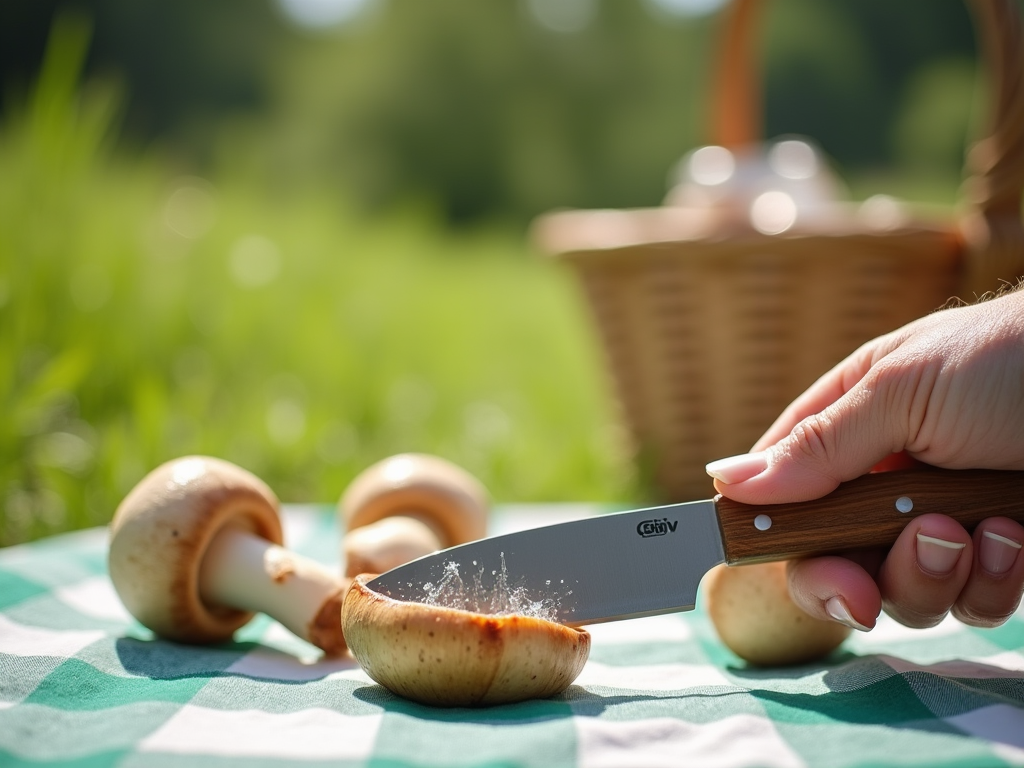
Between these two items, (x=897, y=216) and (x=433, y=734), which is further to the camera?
(x=897, y=216)

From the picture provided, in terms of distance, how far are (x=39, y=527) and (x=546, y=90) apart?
670 inches

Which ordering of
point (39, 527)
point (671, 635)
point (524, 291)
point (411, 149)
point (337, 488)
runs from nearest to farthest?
point (671, 635), point (39, 527), point (337, 488), point (524, 291), point (411, 149)

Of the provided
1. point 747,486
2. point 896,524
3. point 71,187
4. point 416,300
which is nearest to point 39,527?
point 71,187

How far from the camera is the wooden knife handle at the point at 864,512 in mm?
1177

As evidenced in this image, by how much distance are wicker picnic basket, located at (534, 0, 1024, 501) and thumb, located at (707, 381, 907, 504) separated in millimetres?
1094

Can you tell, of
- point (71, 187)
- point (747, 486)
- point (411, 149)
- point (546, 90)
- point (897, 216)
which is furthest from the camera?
point (546, 90)

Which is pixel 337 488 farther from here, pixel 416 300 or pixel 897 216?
pixel 416 300

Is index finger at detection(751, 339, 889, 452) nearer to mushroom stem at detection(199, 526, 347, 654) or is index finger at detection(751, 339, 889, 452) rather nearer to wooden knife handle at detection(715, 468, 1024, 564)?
wooden knife handle at detection(715, 468, 1024, 564)

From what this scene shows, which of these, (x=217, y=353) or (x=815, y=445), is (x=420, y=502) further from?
(x=217, y=353)

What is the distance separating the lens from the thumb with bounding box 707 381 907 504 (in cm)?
116

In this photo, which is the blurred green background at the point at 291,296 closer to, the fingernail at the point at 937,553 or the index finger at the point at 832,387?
the index finger at the point at 832,387

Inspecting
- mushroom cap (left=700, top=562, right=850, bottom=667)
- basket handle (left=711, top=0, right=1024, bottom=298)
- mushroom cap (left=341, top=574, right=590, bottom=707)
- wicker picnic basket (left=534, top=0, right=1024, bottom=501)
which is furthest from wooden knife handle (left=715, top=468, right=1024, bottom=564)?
wicker picnic basket (left=534, top=0, right=1024, bottom=501)

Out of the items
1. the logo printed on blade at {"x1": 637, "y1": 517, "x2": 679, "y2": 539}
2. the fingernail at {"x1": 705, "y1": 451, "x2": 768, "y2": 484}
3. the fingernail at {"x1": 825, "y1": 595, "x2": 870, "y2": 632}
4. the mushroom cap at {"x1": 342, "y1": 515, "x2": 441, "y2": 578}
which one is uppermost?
the fingernail at {"x1": 705, "y1": 451, "x2": 768, "y2": 484}

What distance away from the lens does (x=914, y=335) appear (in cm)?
121
